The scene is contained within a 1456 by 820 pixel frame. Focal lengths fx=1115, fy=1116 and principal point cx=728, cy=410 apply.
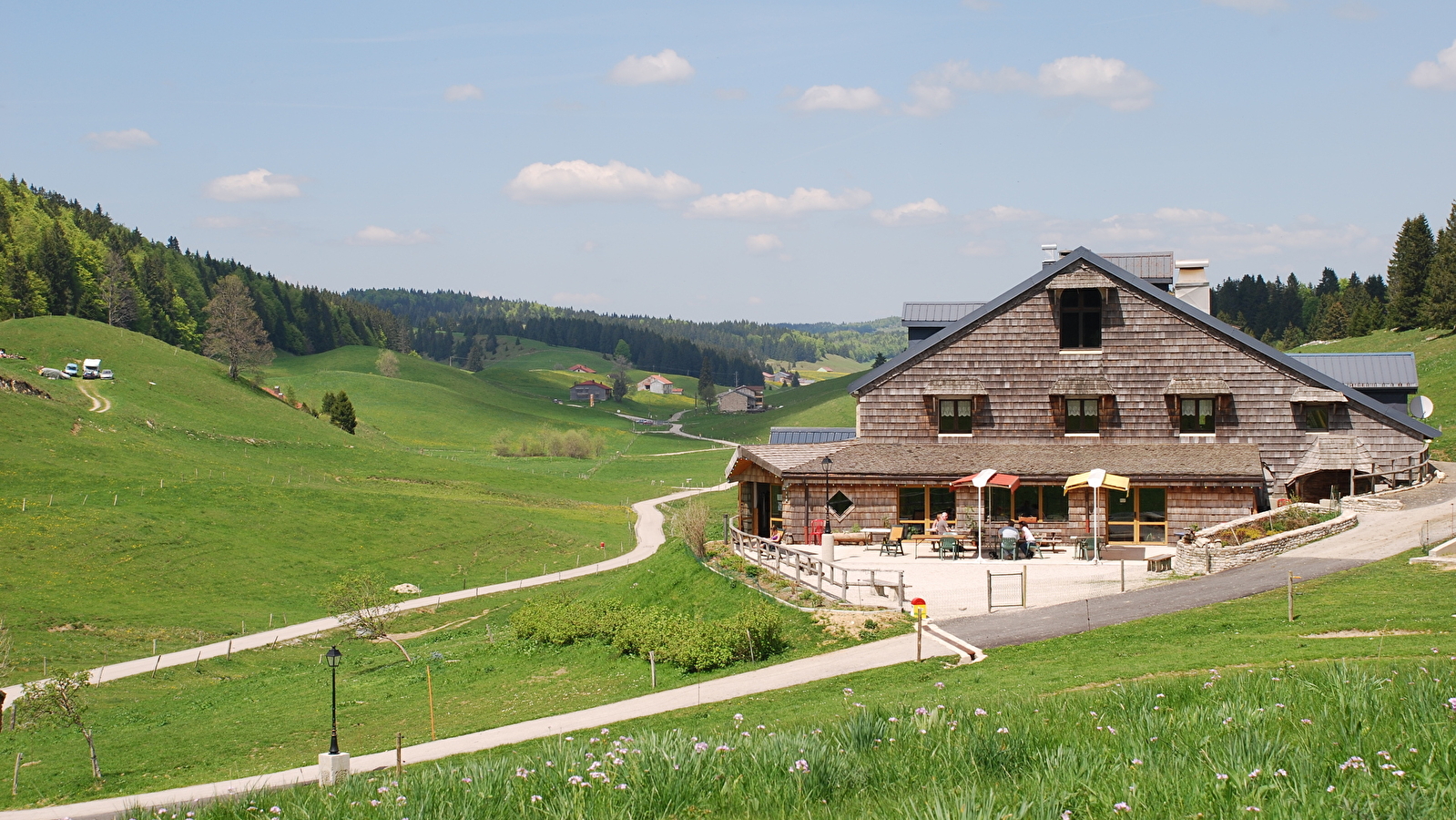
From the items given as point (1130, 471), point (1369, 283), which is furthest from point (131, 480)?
point (1369, 283)

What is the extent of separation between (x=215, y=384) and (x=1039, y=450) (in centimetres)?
9854

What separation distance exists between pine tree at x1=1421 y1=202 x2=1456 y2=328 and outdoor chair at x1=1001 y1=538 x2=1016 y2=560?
6441 centimetres

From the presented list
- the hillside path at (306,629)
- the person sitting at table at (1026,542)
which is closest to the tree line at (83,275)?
the hillside path at (306,629)

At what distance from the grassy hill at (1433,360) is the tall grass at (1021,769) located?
4539 cm

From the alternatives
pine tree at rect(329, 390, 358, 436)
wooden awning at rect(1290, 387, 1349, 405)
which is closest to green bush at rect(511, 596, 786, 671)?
wooden awning at rect(1290, 387, 1349, 405)

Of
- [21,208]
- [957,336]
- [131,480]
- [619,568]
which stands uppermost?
[21,208]

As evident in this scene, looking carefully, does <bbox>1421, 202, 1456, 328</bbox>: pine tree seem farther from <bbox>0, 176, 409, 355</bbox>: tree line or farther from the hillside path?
<bbox>0, 176, 409, 355</bbox>: tree line

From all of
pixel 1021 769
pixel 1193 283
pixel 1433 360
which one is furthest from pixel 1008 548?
pixel 1433 360

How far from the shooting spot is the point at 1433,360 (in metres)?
72.8

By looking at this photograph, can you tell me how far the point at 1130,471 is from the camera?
3756cm

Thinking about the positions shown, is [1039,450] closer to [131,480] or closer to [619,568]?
[619,568]

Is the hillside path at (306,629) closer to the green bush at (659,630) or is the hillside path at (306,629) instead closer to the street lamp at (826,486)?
the green bush at (659,630)

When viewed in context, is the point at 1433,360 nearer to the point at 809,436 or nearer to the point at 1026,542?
the point at 809,436

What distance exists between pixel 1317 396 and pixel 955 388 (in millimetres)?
12514
